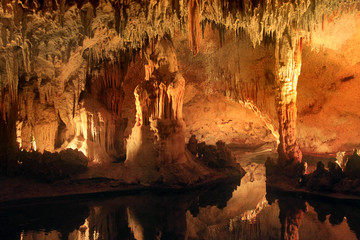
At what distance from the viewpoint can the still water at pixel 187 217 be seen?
5.08m

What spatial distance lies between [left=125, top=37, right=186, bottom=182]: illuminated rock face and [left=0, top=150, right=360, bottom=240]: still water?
117cm

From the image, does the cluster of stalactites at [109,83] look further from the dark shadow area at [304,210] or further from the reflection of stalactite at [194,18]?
the dark shadow area at [304,210]

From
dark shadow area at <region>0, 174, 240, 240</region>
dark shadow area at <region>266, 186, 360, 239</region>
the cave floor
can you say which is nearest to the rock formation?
the cave floor

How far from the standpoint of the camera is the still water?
200 inches

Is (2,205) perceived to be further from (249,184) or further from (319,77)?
(319,77)

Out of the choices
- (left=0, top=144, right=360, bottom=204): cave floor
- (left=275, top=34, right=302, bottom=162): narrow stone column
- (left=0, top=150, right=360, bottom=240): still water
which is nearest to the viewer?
(left=0, top=150, right=360, bottom=240): still water

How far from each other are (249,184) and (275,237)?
479 cm

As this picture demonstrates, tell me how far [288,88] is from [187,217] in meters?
4.60

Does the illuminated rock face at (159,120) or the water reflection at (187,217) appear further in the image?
the illuminated rock face at (159,120)

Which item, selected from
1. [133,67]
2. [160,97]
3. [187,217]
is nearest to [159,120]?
[160,97]

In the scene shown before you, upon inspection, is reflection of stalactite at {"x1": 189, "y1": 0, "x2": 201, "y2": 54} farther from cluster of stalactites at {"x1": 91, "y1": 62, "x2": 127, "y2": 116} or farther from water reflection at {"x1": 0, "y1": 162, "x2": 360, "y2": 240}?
cluster of stalactites at {"x1": 91, "y1": 62, "x2": 127, "y2": 116}

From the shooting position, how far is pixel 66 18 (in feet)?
26.5

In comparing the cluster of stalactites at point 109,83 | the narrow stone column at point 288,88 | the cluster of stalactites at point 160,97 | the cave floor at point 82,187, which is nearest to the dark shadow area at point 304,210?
the cave floor at point 82,187

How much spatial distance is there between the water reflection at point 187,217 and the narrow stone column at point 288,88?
144 cm
